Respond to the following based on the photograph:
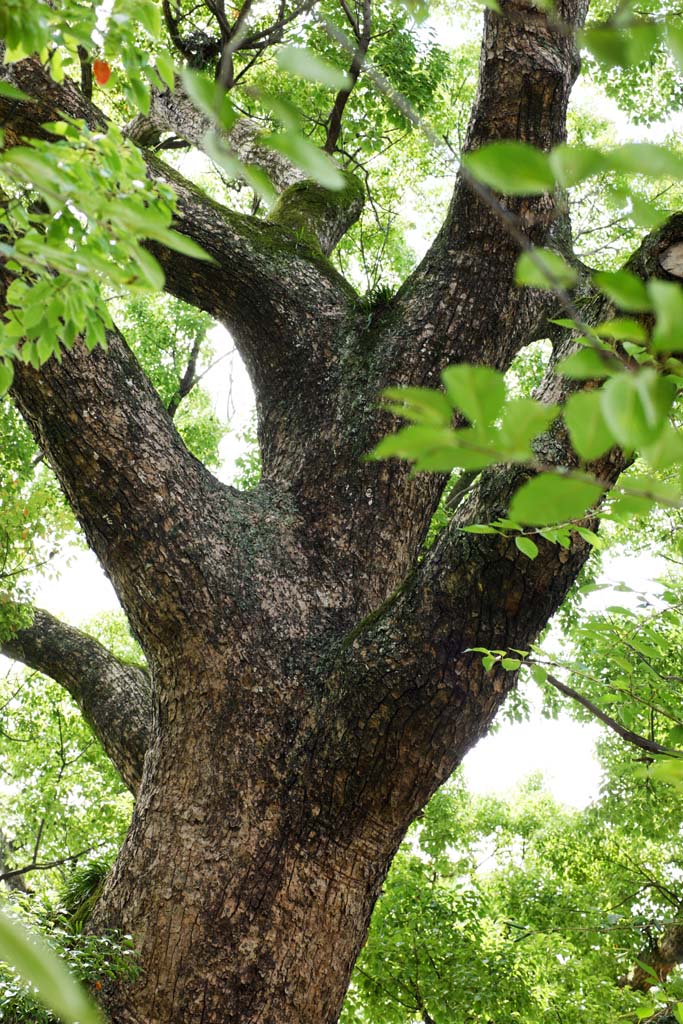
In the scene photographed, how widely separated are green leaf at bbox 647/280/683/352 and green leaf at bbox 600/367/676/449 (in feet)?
0.10

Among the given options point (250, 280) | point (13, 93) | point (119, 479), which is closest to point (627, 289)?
point (13, 93)

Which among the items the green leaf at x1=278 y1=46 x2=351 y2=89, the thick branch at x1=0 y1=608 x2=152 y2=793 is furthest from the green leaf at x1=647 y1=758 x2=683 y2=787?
the thick branch at x1=0 y1=608 x2=152 y2=793

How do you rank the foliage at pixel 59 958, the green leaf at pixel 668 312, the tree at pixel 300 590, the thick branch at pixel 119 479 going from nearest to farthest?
the green leaf at pixel 668 312, the foliage at pixel 59 958, the tree at pixel 300 590, the thick branch at pixel 119 479

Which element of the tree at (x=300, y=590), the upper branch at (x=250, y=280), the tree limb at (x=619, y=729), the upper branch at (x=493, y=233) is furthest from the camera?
the upper branch at (x=250, y=280)

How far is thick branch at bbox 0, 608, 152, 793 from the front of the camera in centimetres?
424

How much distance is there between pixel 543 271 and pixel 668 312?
90 mm

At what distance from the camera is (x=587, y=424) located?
0.63 metres

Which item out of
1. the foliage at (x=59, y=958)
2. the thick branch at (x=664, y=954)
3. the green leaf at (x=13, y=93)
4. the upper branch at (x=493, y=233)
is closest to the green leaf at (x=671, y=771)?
the green leaf at (x=13, y=93)

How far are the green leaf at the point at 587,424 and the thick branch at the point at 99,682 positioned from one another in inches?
146

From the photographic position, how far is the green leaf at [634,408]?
0.58 metres

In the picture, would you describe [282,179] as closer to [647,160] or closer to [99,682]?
[99,682]

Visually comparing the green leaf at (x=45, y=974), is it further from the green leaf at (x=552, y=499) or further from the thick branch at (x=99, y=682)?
the thick branch at (x=99, y=682)

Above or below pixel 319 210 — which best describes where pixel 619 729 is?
below

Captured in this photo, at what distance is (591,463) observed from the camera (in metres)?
2.57
